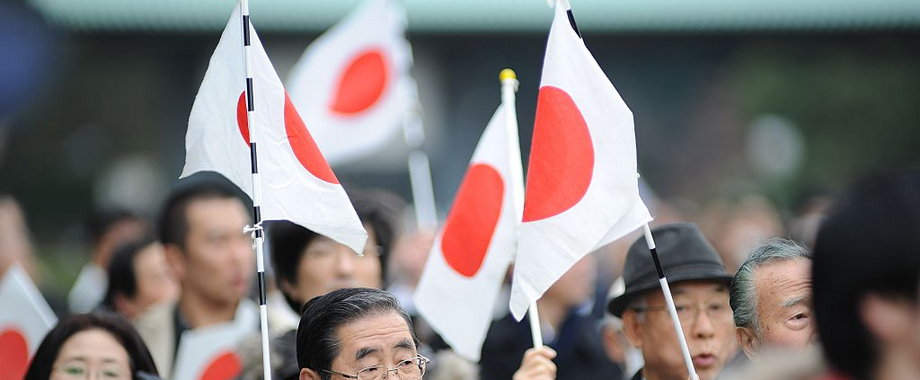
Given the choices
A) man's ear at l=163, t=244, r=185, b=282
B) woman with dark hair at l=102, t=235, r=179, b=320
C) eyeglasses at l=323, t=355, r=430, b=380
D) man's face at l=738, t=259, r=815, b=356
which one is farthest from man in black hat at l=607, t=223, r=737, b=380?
woman with dark hair at l=102, t=235, r=179, b=320

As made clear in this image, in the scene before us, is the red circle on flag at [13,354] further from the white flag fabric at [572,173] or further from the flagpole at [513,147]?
the white flag fabric at [572,173]

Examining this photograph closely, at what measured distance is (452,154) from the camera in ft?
80.8

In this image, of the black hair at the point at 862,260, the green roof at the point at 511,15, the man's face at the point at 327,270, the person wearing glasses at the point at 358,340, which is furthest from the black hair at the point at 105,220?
the green roof at the point at 511,15

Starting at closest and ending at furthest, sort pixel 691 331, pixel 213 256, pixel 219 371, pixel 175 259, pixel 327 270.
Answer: pixel 691 331 < pixel 327 270 < pixel 219 371 < pixel 213 256 < pixel 175 259

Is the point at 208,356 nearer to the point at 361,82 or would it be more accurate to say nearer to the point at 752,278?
the point at 361,82

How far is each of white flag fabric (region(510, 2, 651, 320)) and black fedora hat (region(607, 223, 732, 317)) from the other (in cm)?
66

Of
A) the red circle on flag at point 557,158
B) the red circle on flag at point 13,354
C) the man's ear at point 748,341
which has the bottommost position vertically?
the red circle on flag at point 13,354

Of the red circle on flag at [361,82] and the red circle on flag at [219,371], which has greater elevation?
the red circle on flag at [361,82]

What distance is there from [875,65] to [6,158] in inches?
529

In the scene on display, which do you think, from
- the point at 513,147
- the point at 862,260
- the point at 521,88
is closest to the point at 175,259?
the point at 513,147

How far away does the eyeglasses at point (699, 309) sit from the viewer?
197 inches

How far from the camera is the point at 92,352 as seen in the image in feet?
16.8

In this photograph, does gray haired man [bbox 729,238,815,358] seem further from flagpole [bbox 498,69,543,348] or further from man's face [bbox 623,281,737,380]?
flagpole [bbox 498,69,543,348]

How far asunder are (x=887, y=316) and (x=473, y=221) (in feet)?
10.7
